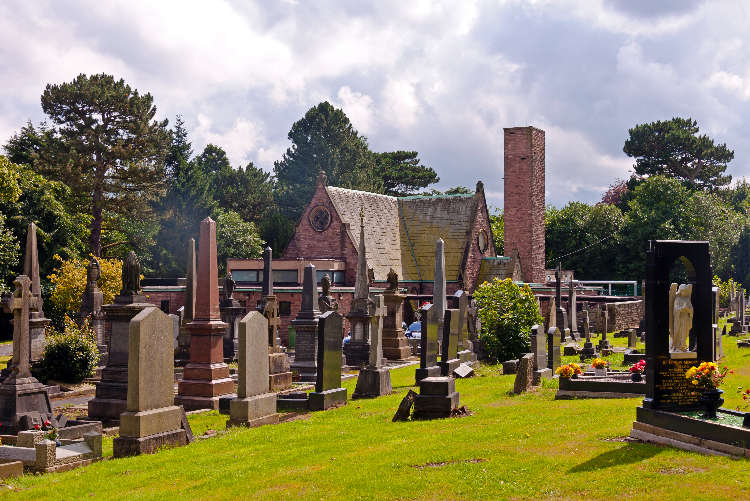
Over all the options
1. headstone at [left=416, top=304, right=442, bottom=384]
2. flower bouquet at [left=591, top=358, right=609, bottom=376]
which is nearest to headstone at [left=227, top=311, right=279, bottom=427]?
headstone at [left=416, top=304, right=442, bottom=384]

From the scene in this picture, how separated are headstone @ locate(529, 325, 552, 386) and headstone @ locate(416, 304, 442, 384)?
8.00 ft

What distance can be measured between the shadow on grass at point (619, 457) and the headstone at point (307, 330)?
13.6 metres

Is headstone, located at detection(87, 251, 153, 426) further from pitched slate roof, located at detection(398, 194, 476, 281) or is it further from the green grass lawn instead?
pitched slate roof, located at detection(398, 194, 476, 281)

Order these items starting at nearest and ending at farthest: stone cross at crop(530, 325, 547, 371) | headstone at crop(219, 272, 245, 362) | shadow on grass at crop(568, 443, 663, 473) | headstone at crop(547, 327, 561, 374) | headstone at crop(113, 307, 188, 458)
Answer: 1. shadow on grass at crop(568, 443, 663, 473)
2. headstone at crop(113, 307, 188, 458)
3. stone cross at crop(530, 325, 547, 371)
4. headstone at crop(547, 327, 561, 374)
5. headstone at crop(219, 272, 245, 362)

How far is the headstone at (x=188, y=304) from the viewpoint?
20688 millimetres

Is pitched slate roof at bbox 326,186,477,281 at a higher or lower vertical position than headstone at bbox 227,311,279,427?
higher

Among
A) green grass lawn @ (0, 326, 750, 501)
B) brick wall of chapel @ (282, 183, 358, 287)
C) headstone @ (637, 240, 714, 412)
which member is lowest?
green grass lawn @ (0, 326, 750, 501)

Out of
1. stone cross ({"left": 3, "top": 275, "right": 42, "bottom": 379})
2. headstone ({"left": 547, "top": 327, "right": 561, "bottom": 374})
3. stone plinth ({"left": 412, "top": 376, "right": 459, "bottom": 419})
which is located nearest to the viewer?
stone plinth ({"left": 412, "top": 376, "right": 459, "bottom": 419})

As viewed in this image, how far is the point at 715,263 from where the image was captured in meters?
60.8

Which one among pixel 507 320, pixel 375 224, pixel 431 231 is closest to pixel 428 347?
pixel 507 320

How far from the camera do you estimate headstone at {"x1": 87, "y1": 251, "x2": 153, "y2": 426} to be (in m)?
15.9

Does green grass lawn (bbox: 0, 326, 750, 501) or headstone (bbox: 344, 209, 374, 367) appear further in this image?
headstone (bbox: 344, 209, 374, 367)

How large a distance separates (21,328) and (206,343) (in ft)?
14.0

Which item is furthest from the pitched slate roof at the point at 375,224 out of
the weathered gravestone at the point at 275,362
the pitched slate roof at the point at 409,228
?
the weathered gravestone at the point at 275,362
